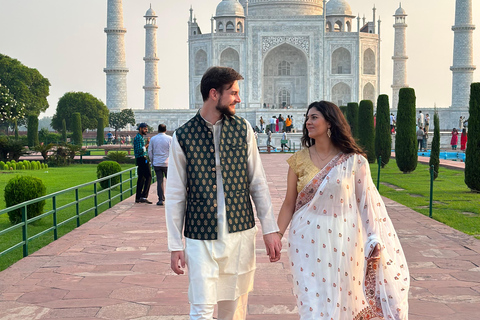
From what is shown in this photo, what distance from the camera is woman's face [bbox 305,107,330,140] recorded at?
267cm

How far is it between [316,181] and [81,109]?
30976mm

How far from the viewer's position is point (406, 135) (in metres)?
12.4

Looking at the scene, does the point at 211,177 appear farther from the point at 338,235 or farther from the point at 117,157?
the point at 117,157

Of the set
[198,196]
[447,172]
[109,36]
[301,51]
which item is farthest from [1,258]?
[301,51]

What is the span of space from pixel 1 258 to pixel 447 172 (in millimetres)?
9243

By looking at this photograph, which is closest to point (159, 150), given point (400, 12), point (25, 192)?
point (25, 192)

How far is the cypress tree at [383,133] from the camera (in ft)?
46.7

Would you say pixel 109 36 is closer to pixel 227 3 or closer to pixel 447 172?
pixel 227 3

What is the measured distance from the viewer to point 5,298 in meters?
3.59

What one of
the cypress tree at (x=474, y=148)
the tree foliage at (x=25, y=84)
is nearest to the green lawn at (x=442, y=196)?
the cypress tree at (x=474, y=148)

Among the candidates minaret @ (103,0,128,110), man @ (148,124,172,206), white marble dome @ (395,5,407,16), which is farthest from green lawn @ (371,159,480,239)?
white marble dome @ (395,5,407,16)

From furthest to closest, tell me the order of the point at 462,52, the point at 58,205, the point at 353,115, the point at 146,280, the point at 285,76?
the point at 285,76
the point at 462,52
the point at 353,115
the point at 58,205
the point at 146,280

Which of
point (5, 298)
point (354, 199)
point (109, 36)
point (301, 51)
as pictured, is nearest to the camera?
point (354, 199)

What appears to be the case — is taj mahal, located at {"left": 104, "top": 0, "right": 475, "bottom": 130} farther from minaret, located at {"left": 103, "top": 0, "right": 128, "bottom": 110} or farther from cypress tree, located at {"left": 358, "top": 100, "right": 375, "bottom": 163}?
cypress tree, located at {"left": 358, "top": 100, "right": 375, "bottom": 163}
